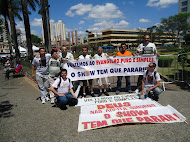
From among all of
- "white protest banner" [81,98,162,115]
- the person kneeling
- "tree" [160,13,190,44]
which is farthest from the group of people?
"tree" [160,13,190,44]

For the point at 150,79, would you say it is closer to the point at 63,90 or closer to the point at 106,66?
the point at 106,66

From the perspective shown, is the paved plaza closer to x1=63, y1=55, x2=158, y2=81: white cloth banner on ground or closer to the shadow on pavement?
the shadow on pavement

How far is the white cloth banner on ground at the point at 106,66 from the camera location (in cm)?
570

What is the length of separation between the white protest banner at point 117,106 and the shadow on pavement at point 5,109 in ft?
7.56

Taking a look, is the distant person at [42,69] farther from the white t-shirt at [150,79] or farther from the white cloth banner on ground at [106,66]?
the white t-shirt at [150,79]

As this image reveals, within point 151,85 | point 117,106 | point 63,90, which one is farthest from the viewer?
point 151,85

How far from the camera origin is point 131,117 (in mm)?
3787

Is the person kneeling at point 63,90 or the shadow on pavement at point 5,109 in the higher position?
the person kneeling at point 63,90

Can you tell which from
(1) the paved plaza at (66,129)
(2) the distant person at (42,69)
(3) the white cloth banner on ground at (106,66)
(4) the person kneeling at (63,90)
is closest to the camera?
(1) the paved plaza at (66,129)

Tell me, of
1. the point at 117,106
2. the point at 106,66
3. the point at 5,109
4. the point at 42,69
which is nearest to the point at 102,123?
the point at 117,106

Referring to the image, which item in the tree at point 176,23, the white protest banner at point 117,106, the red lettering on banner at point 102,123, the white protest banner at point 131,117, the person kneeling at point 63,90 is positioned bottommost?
the red lettering on banner at point 102,123

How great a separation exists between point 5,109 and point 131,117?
413cm

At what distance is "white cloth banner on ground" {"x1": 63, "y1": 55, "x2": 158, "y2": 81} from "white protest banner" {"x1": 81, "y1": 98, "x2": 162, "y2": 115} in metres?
1.41

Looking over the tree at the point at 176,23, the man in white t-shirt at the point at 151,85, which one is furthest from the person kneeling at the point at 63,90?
the tree at the point at 176,23
